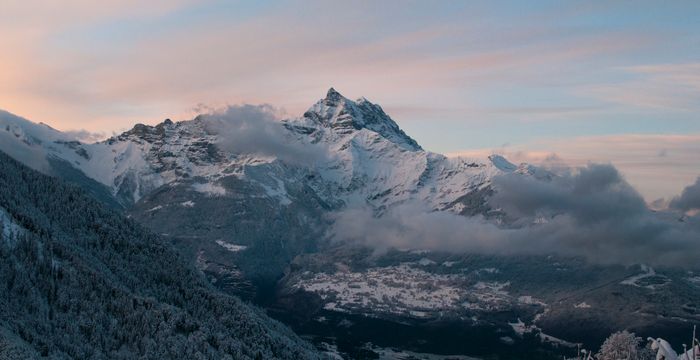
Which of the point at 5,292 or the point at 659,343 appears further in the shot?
the point at 5,292

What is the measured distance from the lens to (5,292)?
19875 cm

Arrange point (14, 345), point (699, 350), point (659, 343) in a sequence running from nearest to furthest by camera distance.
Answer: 1. point (699, 350)
2. point (659, 343)
3. point (14, 345)

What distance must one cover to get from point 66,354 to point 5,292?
85.8ft

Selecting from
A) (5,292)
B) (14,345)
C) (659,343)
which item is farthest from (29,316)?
(659,343)

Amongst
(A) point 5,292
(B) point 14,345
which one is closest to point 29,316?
(A) point 5,292

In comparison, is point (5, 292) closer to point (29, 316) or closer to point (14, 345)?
point (29, 316)

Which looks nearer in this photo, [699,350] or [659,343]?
[699,350]

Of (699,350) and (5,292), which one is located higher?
(699,350)

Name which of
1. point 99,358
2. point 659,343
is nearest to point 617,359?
point 659,343

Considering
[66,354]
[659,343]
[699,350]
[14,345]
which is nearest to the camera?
[699,350]

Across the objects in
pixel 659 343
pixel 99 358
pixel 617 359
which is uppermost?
pixel 659 343

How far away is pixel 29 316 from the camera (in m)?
197

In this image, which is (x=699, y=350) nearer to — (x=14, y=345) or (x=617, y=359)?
(x=617, y=359)

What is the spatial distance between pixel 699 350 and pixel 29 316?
157m
